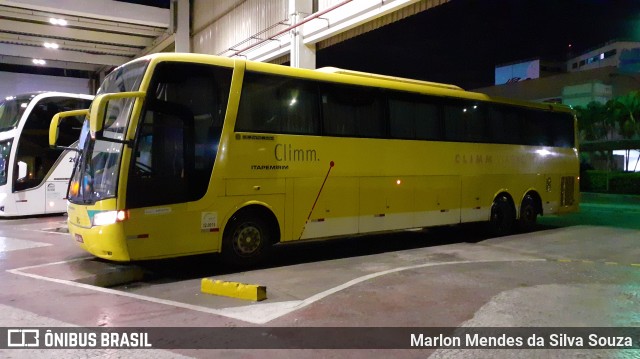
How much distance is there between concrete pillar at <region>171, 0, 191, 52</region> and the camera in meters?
25.2

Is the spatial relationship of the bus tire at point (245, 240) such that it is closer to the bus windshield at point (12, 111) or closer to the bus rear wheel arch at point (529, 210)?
the bus rear wheel arch at point (529, 210)

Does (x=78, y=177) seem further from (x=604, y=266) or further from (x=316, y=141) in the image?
(x=604, y=266)

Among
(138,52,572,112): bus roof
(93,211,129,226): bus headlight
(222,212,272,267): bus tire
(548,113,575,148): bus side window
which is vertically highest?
(138,52,572,112): bus roof

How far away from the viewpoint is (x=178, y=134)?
24.7 ft

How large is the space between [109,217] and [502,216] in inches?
386

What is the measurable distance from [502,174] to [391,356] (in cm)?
924

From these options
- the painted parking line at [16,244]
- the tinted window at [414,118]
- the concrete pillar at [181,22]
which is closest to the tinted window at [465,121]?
the tinted window at [414,118]

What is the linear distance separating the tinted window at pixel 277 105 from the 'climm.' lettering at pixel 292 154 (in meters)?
0.29

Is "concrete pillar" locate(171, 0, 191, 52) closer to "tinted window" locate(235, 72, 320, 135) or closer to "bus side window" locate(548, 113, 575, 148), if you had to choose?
"tinted window" locate(235, 72, 320, 135)

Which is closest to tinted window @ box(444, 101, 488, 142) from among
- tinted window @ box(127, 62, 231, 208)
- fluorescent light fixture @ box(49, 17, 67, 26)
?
tinted window @ box(127, 62, 231, 208)

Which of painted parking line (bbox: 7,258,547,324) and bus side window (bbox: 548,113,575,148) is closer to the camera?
painted parking line (bbox: 7,258,547,324)

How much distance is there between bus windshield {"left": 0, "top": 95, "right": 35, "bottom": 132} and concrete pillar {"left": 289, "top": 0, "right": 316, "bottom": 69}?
901 cm

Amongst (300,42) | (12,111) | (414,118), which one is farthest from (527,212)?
(12,111)

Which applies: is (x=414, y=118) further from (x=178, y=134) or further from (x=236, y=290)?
(x=236, y=290)
